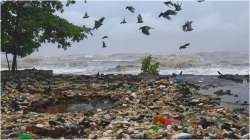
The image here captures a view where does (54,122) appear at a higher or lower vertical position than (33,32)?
lower

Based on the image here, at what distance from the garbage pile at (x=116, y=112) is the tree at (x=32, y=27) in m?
2.87

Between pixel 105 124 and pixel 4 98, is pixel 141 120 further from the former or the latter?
pixel 4 98

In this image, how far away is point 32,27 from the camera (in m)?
19.2

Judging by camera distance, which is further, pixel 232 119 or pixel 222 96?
pixel 222 96

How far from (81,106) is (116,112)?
71.1 inches

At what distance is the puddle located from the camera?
12742mm

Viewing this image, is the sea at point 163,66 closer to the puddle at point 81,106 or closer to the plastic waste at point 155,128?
the puddle at point 81,106

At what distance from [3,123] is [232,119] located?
497 cm

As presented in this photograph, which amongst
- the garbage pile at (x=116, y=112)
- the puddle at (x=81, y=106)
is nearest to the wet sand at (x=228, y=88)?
the garbage pile at (x=116, y=112)

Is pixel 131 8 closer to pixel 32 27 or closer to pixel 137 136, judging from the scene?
pixel 32 27

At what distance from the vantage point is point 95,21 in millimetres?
16438

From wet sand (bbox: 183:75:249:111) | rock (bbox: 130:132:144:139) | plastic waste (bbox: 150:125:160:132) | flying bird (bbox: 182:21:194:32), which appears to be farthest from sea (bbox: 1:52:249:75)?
rock (bbox: 130:132:144:139)

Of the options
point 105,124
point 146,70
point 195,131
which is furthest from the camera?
point 146,70

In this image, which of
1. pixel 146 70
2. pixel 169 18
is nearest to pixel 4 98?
pixel 169 18
